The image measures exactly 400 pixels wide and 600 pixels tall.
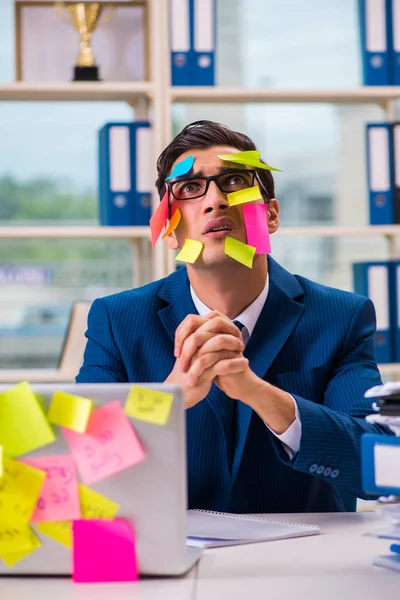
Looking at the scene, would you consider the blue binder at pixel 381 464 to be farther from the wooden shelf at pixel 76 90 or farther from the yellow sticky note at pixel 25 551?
the wooden shelf at pixel 76 90

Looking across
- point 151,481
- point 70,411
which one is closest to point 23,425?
point 70,411

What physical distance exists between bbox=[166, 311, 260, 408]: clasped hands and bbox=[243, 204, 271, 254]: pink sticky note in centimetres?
30

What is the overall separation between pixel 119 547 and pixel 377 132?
84.9 inches

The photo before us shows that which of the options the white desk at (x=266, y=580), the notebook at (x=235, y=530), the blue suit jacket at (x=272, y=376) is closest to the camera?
the white desk at (x=266, y=580)

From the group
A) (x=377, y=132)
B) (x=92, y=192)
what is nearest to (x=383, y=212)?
(x=377, y=132)

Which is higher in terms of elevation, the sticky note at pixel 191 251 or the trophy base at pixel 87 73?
the trophy base at pixel 87 73

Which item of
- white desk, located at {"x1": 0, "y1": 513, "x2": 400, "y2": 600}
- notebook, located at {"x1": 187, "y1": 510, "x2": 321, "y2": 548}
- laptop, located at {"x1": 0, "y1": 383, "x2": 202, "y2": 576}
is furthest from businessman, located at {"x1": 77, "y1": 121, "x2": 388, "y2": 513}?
laptop, located at {"x1": 0, "y1": 383, "x2": 202, "y2": 576}

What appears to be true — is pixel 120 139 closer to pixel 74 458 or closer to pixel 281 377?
pixel 281 377

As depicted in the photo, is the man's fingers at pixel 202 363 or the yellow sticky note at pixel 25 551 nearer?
the yellow sticky note at pixel 25 551

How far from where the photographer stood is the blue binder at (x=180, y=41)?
285 centimetres

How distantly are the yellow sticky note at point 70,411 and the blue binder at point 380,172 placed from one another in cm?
209

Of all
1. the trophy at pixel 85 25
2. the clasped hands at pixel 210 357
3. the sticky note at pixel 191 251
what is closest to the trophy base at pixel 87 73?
the trophy at pixel 85 25

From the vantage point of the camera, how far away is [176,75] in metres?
2.90

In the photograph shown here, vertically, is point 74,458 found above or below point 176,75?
below
